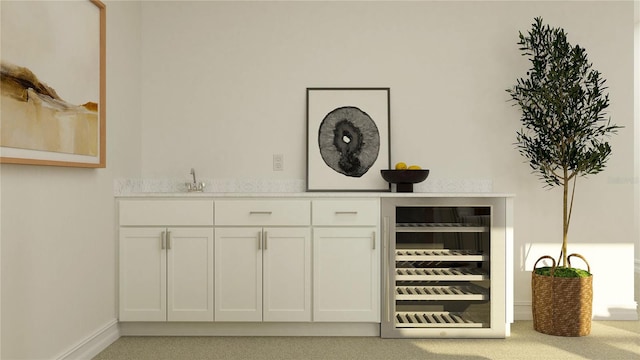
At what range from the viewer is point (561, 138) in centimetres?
329

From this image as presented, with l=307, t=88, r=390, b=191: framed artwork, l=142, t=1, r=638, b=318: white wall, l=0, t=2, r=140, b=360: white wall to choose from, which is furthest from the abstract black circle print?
l=0, t=2, r=140, b=360: white wall

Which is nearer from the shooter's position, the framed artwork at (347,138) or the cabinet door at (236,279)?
the cabinet door at (236,279)

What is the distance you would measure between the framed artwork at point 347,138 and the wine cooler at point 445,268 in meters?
0.56

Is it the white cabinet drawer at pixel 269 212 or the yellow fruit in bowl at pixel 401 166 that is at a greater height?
the yellow fruit in bowl at pixel 401 166

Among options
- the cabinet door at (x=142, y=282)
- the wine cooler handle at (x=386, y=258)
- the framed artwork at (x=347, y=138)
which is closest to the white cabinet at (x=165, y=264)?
the cabinet door at (x=142, y=282)

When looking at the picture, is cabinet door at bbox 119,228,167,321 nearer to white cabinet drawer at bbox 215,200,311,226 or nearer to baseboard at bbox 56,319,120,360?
baseboard at bbox 56,319,120,360

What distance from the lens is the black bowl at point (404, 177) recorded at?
3357 mm

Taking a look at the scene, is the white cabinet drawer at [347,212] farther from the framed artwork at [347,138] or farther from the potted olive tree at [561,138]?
the potted olive tree at [561,138]

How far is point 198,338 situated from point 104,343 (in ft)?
1.87

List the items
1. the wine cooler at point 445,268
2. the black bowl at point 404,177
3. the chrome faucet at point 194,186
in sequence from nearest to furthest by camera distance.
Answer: the wine cooler at point 445,268 → the black bowl at point 404,177 → the chrome faucet at point 194,186

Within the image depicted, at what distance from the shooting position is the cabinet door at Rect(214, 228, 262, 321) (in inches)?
124

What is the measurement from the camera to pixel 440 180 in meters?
3.66

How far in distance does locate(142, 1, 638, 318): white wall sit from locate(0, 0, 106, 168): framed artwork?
0.81 meters

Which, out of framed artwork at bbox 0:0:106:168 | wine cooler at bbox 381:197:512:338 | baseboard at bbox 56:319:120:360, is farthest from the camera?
wine cooler at bbox 381:197:512:338
